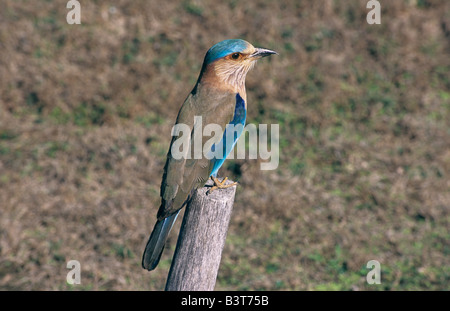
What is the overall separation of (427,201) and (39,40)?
18.1ft

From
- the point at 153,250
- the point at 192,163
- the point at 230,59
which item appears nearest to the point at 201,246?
the point at 153,250

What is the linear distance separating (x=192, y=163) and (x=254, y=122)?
3.93 metres

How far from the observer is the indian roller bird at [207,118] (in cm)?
359

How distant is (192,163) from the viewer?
3.75 meters

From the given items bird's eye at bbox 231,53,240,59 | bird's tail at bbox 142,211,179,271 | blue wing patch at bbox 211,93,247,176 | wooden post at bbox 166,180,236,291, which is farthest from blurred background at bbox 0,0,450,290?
bird's eye at bbox 231,53,240,59

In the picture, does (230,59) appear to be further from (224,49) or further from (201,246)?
(201,246)

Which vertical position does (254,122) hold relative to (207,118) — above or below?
above

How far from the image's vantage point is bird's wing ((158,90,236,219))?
3615 millimetres


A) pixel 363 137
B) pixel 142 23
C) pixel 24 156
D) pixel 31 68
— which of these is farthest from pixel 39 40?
pixel 363 137

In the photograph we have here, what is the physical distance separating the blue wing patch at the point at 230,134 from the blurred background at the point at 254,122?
1.79m

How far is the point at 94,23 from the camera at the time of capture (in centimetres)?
880

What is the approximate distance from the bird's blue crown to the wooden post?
3.78 ft

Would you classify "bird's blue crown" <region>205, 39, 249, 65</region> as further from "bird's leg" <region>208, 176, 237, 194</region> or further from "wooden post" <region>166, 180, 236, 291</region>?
"wooden post" <region>166, 180, 236, 291</region>

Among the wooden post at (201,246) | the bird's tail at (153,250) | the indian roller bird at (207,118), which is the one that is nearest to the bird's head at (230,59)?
the indian roller bird at (207,118)
